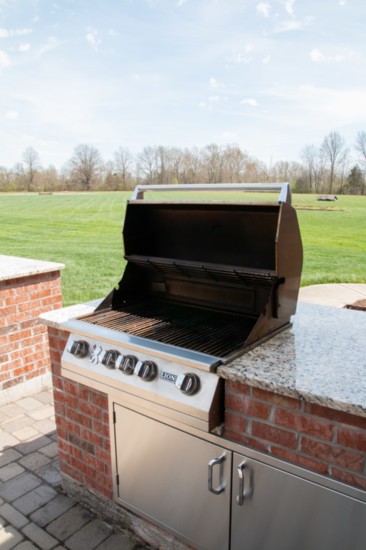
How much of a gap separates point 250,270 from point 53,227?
13922mm

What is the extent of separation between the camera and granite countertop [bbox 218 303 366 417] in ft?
3.95

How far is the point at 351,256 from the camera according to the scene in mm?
8992

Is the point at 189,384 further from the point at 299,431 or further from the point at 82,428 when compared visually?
the point at 82,428

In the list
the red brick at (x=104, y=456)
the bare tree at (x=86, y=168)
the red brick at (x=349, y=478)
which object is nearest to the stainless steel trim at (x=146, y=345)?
the red brick at (x=349, y=478)

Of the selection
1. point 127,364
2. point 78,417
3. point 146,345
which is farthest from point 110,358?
point 78,417

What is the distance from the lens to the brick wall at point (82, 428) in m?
1.94

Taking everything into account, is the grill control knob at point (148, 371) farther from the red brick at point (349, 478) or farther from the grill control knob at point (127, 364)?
the red brick at point (349, 478)

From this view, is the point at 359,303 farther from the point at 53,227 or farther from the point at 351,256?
the point at 53,227

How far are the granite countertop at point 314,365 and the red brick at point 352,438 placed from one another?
10 centimetres

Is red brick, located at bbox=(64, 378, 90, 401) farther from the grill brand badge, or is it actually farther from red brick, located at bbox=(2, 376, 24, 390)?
red brick, located at bbox=(2, 376, 24, 390)

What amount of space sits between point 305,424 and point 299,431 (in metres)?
0.04

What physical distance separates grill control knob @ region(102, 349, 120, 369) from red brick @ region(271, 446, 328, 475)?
0.74m

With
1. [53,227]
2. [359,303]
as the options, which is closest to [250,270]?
[359,303]

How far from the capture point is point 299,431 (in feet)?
4.25
